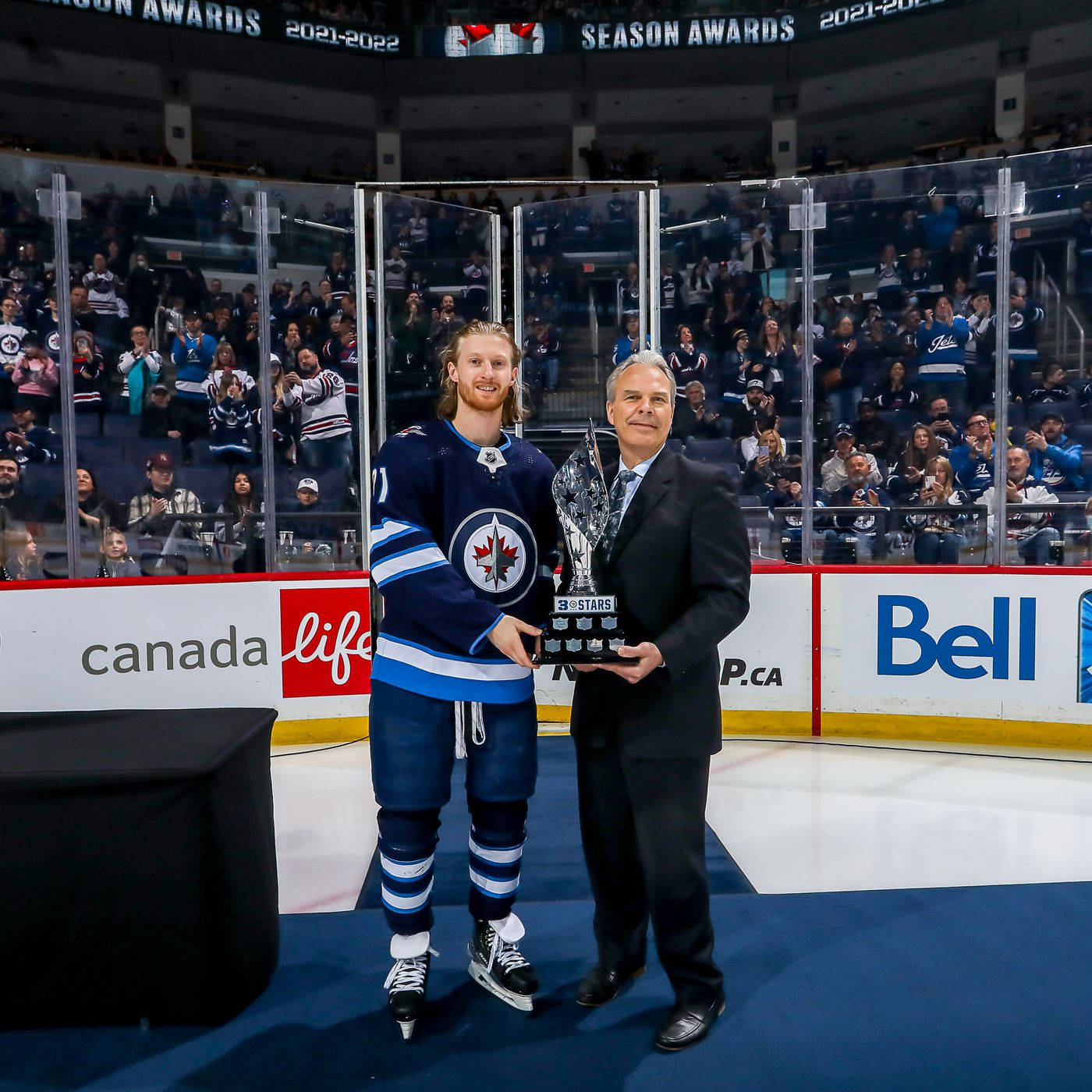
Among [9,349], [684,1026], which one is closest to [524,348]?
[9,349]

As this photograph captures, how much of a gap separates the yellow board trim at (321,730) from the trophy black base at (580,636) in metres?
3.27

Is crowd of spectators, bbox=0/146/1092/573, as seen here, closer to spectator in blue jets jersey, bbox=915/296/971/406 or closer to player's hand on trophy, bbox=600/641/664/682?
spectator in blue jets jersey, bbox=915/296/971/406

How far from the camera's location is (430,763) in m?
2.20

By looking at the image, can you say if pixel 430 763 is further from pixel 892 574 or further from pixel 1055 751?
pixel 1055 751

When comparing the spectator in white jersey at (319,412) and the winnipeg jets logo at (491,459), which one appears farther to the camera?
the spectator in white jersey at (319,412)

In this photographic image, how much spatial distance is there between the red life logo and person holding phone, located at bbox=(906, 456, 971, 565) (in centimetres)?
308

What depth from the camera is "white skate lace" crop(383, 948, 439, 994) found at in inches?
87.7

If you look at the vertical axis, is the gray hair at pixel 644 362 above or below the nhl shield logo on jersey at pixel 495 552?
above

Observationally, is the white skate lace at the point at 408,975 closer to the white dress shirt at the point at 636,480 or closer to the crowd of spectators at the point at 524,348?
the white dress shirt at the point at 636,480

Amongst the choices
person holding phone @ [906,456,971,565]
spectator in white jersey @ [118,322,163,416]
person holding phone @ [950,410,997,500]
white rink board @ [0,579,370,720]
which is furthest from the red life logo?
person holding phone @ [950,410,997,500]

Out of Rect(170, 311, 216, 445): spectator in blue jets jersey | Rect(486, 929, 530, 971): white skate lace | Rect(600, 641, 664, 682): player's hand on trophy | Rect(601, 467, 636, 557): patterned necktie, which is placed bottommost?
Rect(486, 929, 530, 971): white skate lace

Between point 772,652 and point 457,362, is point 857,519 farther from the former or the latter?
point 457,362

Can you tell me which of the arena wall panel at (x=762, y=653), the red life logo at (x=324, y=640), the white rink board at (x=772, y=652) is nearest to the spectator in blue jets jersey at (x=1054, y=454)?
the arena wall panel at (x=762, y=653)

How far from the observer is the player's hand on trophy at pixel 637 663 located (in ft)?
6.39
